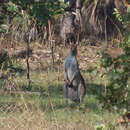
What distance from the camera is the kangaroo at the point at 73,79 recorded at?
12.4m

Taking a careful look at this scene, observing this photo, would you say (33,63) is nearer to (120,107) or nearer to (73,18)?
(73,18)

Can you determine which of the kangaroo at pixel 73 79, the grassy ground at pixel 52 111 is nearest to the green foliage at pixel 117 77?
the grassy ground at pixel 52 111

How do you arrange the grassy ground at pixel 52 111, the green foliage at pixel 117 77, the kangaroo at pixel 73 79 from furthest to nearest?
the kangaroo at pixel 73 79 < the grassy ground at pixel 52 111 < the green foliage at pixel 117 77

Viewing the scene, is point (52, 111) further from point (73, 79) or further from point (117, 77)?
point (73, 79)

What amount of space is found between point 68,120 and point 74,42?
4.85 meters

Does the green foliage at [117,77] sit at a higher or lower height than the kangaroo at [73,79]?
higher

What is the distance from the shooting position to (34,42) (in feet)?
69.0

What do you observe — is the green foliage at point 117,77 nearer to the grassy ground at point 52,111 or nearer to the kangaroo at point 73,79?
the grassy ground at point 52,111

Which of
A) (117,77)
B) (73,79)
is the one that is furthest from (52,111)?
Result: (73,79)

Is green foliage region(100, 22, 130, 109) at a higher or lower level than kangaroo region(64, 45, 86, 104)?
higher

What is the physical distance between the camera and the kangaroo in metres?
12.4

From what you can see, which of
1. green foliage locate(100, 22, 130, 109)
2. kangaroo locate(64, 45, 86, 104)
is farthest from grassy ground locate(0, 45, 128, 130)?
kangaroo locate(64, 45, 86, 104)

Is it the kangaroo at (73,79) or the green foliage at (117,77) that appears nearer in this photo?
the green foliage at (117,77)

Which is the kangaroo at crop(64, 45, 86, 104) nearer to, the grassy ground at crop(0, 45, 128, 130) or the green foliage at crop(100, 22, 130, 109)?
the grassy ground at crop(0, 45, 128, 130)
